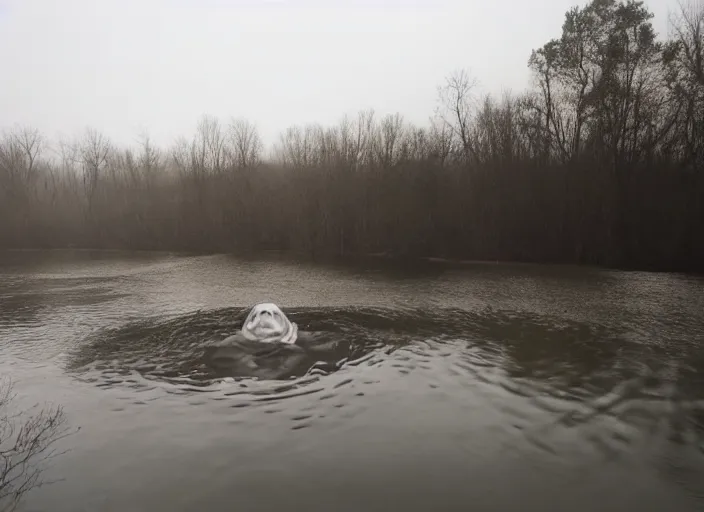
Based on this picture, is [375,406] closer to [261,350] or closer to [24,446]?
[261,350]

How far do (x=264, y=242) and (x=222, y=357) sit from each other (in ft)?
117

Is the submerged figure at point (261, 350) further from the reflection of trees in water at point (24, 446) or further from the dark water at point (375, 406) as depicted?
the reflection of trees in water at point (24, 446)

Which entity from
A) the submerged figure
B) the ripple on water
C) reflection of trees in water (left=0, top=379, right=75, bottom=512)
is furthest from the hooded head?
reflection of trees in water (left=0, top=379, right=75, bottom=512)

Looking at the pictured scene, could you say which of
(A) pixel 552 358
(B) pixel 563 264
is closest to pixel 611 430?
(A) pixel 552 358

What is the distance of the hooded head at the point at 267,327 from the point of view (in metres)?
10.2

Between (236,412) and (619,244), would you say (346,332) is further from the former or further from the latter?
(619,244)

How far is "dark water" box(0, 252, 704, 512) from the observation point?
513cm

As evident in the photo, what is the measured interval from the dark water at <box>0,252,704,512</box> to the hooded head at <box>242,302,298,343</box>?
2.16 feet

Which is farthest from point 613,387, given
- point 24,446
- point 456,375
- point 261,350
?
point 24,446

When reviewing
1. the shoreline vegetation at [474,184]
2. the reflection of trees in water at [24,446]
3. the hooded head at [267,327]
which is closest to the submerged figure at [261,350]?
the hooded head at [267,327]

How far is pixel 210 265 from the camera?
3100 centimetres

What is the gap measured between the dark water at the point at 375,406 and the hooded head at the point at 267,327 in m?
0.66

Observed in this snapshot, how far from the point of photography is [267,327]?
404 inches

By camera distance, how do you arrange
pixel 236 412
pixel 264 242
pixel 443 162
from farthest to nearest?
pixel 264 242 → pixel 443 162 → pixel 236 412
